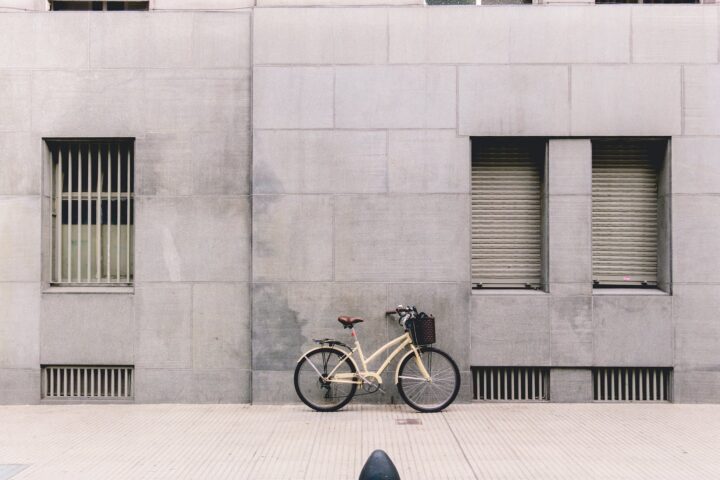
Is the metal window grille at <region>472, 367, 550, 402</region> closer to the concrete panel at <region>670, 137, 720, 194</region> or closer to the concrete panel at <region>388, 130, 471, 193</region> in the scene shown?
the concrete panel at <region>388, 130, 471, 193</region>

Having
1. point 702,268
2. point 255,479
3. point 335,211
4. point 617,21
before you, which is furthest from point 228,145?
point 702,268

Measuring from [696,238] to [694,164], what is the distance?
41.2 inches

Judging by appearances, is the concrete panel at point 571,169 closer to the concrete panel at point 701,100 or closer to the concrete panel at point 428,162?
the concrete panel at point 428,162

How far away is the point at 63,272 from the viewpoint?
9.30 metres

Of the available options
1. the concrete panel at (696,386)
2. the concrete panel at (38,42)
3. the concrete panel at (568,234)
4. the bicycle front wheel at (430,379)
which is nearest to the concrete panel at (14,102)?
the concrete panel at (38,42)

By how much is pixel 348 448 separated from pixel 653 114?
20.4 ft

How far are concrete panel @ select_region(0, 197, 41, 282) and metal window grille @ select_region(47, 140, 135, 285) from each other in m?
0.30

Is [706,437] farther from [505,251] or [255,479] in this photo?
[255,479]

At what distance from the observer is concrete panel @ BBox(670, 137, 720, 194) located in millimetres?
8820

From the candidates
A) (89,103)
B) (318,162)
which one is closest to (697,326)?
(318,162)

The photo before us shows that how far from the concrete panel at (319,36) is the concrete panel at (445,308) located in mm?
3309

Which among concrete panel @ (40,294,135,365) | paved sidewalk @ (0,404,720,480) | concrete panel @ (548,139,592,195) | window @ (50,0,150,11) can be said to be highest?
window @ (50,0,150,11)

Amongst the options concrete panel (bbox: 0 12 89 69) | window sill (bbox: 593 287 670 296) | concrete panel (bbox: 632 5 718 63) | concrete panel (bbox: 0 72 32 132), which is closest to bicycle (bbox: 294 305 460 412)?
window sill (bbox: 593 287 670 296)

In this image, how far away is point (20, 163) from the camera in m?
9.03
